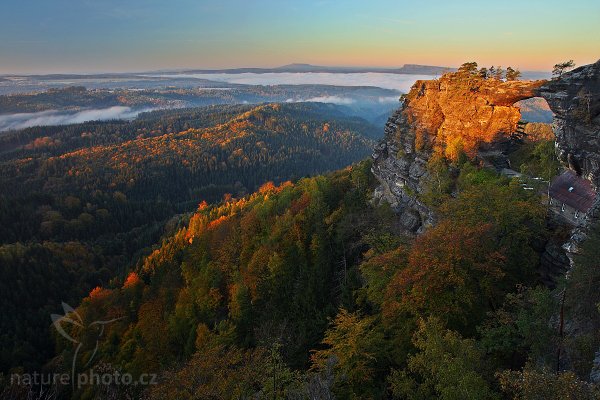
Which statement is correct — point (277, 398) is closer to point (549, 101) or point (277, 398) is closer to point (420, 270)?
point (420, 270)

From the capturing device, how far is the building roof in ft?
88.4

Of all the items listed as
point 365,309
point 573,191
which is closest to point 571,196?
point 573,191

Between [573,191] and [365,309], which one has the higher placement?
[573,191]

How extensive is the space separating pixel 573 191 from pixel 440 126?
21570mm

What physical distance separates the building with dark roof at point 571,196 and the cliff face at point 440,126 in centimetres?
1100

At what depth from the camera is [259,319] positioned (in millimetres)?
45781

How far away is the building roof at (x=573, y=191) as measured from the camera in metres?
26.9

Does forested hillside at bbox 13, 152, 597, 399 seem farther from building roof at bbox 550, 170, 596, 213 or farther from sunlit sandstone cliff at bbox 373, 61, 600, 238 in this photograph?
sunlit sandstone cliff at bbox 373, 61, 600, 238

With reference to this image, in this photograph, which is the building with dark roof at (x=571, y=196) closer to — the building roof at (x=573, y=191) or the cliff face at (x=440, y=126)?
the building roof at (x=573, y=191)

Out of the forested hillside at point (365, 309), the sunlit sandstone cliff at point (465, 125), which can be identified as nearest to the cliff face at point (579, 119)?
the sunlit sandstone cliff at point (465, 125)

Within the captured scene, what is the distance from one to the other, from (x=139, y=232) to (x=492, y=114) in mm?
151710

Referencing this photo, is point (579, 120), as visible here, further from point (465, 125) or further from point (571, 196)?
point (465, 125)

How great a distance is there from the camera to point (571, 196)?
28219mm

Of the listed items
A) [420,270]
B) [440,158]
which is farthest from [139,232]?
[420,270]
